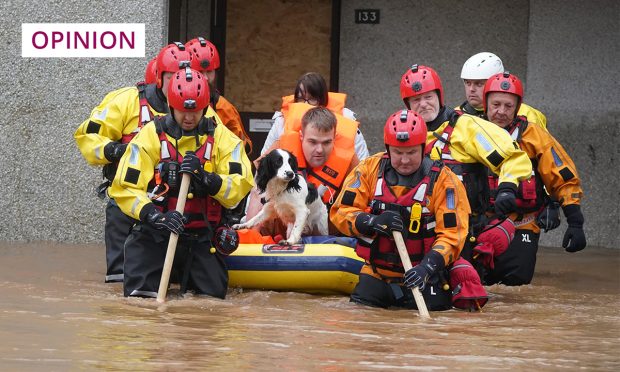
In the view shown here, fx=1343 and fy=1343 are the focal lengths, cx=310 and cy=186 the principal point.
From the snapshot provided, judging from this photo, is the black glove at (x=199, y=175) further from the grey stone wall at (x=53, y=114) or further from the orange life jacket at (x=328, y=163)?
the grey stone wall at (x=53, y=114)

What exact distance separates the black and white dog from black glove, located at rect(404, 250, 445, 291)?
153 cm

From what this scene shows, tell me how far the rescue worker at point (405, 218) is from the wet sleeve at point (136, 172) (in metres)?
1.22

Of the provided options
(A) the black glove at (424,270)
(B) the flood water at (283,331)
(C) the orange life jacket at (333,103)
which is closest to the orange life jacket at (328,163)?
(C) the orange life jacket at (333,103)

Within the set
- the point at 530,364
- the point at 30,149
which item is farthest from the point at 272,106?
the point at 530,364

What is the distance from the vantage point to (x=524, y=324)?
764cm

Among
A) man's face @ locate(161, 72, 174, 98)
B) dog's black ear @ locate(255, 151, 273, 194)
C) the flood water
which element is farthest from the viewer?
dog's black ear @ locate(255, 151, 273, 194)

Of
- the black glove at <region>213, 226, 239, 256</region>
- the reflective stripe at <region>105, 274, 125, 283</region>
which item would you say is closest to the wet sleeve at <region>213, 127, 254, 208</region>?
the black glove at <region>213, 226, 239, 256</region>

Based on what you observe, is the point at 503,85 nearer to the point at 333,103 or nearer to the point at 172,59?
the point at 333,103

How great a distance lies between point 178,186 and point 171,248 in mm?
416

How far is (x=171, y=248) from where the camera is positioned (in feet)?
27.9

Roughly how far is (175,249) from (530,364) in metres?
3.16

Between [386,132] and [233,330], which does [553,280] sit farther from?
[233,330]

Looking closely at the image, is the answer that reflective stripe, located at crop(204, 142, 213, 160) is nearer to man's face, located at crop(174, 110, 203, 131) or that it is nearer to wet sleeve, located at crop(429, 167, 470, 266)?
man's face, located at crop(174, 110, 203, 131)

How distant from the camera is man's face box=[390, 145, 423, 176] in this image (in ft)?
26.9
